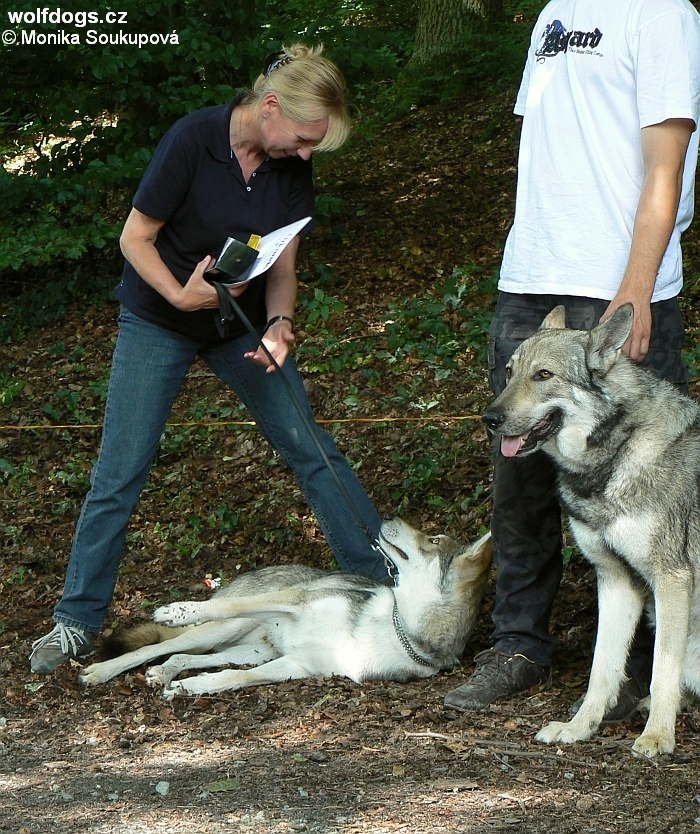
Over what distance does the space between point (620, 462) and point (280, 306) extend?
1.85 m

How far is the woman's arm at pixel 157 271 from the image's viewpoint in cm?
429

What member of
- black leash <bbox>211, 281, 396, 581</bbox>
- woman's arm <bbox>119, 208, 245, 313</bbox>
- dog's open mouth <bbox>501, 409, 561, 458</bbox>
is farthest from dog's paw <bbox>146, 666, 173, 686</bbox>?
dog's open mouth <bbox>501, 409, 561, 458</bbox>

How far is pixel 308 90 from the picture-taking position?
4070mm

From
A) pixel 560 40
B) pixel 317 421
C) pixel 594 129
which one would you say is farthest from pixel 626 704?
pixel 317 421

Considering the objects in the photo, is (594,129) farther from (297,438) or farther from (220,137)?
(297,438)

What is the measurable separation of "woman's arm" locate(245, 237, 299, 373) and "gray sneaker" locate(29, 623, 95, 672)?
155 centimetres

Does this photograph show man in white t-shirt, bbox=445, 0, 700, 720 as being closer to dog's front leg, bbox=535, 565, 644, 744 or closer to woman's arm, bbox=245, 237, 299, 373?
dog's front leg, bbox=535, 565, 644, 744

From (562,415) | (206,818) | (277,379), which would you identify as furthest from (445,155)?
(206,818)

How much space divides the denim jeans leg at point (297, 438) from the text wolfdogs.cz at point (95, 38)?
213 inches

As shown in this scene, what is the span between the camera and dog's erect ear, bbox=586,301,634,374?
3.46 metres

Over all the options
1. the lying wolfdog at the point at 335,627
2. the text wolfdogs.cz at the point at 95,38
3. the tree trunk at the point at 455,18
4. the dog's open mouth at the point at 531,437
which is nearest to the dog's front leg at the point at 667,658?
the dog's open mouth at the point at 531,437

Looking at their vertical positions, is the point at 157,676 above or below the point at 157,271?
below

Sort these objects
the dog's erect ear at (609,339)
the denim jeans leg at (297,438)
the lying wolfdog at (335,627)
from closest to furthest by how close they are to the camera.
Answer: the dog's erect ear at (609,339), the lying wolfdog at (335,627), the denim jeans leg at (297,438)

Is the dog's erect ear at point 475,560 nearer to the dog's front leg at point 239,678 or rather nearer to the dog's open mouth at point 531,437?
the dog's front leg at point 239,678
